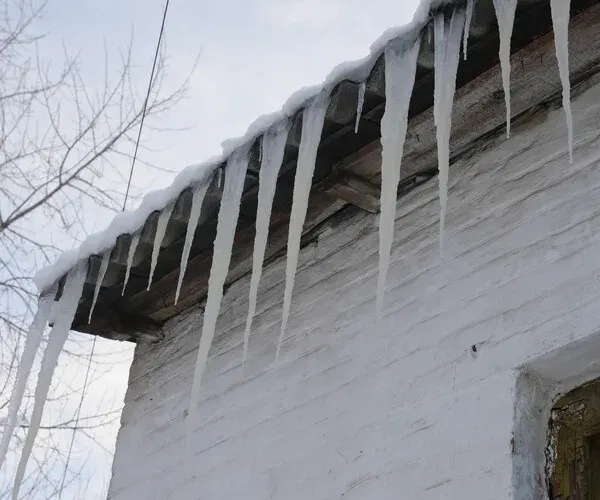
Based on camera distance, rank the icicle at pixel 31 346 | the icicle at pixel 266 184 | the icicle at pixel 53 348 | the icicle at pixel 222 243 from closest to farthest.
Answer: the icicle at pixel 266 184
the icicle at pixel 222 243
the icicle at pixel 53 348
the icicle at pixel 31 346

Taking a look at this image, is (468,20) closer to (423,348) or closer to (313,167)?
(313,167)

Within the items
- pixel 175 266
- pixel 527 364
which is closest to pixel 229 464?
pixel 175 266

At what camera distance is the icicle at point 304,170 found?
242 centimetres

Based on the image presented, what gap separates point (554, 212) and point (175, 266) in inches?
59.9

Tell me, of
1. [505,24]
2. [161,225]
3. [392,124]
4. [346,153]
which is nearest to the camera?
[505,24]

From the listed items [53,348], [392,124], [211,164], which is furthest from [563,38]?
[53,348]

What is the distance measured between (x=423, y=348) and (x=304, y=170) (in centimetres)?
55

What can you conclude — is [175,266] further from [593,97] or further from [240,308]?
[593,97]

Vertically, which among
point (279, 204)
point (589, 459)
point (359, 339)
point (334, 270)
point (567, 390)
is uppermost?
point (279, 204)

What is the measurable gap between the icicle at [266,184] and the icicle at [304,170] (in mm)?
58

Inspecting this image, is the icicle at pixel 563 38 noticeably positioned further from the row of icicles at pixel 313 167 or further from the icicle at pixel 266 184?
the icicle at pixel 266 184

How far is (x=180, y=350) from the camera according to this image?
136 inches

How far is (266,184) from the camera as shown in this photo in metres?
2.59

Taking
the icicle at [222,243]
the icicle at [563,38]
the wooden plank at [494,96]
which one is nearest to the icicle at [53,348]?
the icicle at [222,243]
